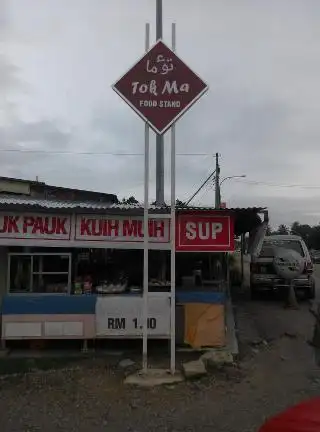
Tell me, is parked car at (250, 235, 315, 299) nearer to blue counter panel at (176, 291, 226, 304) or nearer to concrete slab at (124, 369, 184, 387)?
blue counter panel at (176, 291, 226, 304)

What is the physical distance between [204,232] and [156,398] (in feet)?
10.5

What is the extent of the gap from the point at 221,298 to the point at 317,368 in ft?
6.72

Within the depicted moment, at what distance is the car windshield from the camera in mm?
17281

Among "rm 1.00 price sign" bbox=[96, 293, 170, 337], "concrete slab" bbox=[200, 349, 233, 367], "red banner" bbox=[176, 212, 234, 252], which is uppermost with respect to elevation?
"red banner" bbox=[176, 212, 234, 252]

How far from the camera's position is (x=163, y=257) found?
1068 centimetres

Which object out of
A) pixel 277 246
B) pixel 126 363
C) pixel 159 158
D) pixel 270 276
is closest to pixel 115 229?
pixel 126 363

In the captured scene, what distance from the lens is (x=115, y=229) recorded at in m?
9.59

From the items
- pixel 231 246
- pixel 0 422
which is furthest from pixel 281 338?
pixel 0 422

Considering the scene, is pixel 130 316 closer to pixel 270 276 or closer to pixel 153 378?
pixel 153 378

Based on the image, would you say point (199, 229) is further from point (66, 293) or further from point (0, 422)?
point (0, 422)

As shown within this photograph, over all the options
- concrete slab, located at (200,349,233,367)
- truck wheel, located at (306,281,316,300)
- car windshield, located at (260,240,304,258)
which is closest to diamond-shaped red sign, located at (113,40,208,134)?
concrete slab, located at (200,349,233,367)

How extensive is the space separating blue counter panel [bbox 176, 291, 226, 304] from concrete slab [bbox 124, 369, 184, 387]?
6.47 ft

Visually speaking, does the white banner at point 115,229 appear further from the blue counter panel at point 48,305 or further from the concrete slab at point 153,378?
the concrete slab at point 153,378

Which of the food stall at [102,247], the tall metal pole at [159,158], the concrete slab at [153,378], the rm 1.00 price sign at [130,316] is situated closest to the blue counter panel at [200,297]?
the food stall at [102,247]
